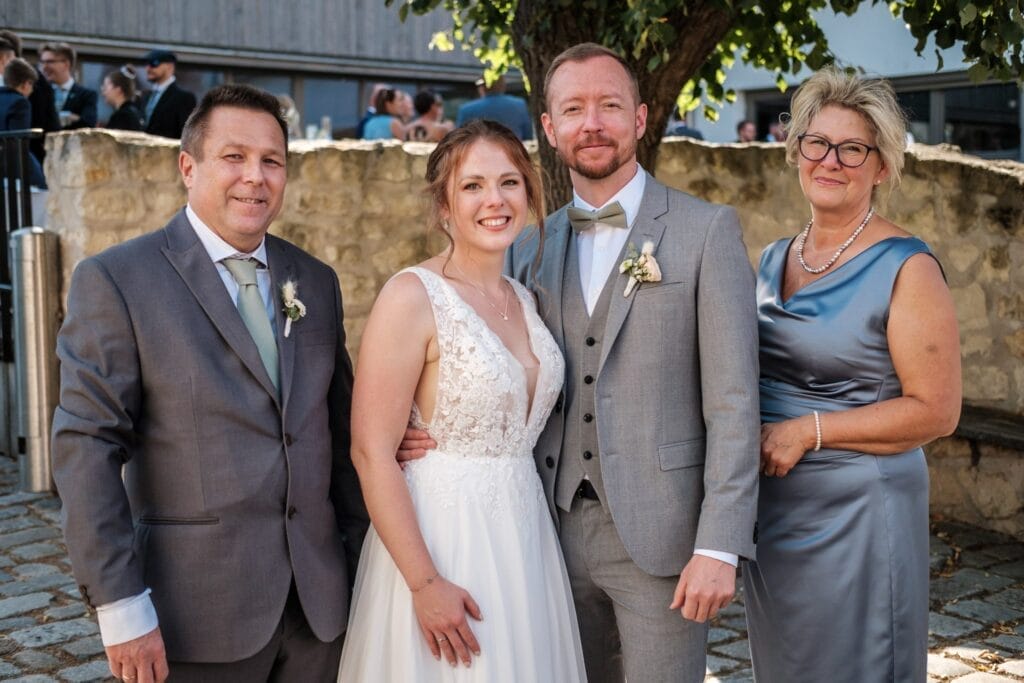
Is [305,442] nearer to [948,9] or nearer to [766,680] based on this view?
[766,680]

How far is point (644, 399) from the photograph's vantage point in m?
2.89

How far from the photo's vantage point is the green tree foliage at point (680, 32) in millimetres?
4324

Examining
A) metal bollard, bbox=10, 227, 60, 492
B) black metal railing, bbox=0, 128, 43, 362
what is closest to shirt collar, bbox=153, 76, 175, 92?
black metal railing, bbox=0, 128, 43, 362

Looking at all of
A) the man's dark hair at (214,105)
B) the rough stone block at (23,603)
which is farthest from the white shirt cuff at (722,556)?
the rough stone block at (23,603)

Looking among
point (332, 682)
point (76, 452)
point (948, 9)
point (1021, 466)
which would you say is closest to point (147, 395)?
point (76, 452)

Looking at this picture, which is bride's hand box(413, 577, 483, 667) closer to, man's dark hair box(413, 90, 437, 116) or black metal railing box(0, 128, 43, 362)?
black metal railing box(0, 128, 43, 362)

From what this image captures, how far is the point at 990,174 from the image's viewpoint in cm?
616

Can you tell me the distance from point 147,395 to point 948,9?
3.33 meters

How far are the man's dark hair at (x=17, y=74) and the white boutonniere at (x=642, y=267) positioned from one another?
706 cm

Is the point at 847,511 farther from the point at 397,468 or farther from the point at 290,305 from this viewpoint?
the point at 290,305

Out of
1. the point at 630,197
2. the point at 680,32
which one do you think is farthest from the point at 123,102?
the point at 630,197

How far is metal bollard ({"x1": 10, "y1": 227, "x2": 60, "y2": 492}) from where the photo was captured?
6.44 metres

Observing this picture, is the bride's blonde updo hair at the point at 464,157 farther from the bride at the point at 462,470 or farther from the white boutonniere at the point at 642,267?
the white boutonniere at the point at 642,267

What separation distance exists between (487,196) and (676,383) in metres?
0.68
